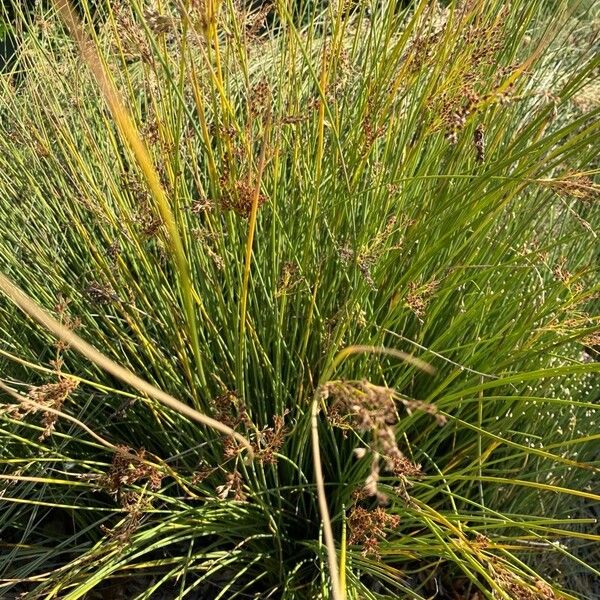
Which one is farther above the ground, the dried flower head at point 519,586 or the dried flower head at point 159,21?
the dried flower head at point 159,21

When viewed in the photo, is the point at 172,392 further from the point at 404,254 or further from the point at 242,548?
the point at 404,254

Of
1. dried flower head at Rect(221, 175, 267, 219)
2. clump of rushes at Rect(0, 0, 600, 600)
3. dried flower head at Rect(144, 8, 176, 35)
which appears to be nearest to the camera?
dried flower head at Rect(144, 8, 176, 35)

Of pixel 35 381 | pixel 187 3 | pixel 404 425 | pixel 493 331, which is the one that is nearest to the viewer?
pixel 187 3

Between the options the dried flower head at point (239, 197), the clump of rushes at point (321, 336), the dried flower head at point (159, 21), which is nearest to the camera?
the dried flower head at point (159, 21)

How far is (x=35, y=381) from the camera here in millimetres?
2078

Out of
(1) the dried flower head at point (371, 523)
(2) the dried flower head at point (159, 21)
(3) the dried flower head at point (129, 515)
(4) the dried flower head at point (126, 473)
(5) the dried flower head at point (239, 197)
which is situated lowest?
(1) the dried flower head at point (371, 523)

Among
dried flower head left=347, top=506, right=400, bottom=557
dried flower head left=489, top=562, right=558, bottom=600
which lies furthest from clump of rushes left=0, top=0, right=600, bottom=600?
dried flower head left=489, top=562, right=558, bottom=600

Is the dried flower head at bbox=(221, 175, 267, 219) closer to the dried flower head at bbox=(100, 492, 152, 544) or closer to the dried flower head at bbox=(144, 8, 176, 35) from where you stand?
the dried flower head at bbox=(144, 8, 176, 35)

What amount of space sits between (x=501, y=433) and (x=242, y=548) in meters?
0.64

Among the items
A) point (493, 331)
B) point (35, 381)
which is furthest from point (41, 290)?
point (493, 331)

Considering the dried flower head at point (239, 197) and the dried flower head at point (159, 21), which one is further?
the dried flower head at point (239, 197)

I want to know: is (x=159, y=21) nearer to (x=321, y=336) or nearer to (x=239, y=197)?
(x=239, y=197)

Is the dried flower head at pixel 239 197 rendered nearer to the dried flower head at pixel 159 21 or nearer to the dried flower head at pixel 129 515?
the dried flower head at pixel 159 21

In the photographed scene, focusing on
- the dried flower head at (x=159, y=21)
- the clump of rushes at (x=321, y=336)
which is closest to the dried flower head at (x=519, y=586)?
the clump of rushes at (x=321, y=336)
